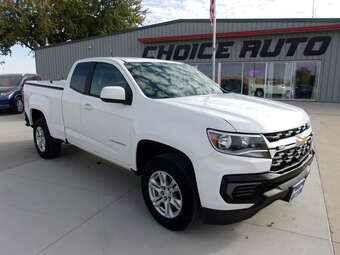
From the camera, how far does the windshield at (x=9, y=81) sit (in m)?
11.5

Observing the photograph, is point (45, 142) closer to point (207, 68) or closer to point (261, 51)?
point (207, 68)

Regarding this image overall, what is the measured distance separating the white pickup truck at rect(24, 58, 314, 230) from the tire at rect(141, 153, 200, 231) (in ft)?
0.03

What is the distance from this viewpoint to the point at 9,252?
8.14 feet

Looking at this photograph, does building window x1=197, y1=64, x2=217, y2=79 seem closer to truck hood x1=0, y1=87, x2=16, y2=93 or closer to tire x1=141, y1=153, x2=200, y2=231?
truck hood x1=0, y1=87, x2=16, y2=93

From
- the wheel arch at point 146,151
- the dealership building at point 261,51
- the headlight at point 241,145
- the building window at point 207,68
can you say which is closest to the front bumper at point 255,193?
the headlight at point 241,145

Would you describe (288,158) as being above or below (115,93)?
below

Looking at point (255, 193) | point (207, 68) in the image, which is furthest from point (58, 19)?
point (255, 193)

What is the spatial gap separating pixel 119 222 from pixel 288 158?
76.6 inches

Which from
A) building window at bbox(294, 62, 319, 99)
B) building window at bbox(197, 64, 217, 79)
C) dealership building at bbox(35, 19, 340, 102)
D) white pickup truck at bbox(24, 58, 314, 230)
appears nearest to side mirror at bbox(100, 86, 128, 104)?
white pickup truck at bbox(24, 58, 314, 230)

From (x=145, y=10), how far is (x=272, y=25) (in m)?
22.5

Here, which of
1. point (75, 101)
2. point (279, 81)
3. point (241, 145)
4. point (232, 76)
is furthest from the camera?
point (232, 76)

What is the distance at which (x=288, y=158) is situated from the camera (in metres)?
2.49

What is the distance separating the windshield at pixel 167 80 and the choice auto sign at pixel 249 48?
11.9 meters

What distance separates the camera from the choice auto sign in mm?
Result: 13492
